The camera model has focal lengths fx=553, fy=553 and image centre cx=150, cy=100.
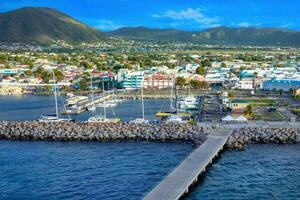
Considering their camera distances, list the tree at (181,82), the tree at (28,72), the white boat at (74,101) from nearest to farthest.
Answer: the white boat at (74,101)
the tree at (181,82)
the tree at (28,72)

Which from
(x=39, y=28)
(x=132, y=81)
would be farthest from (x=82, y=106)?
(x=39, y=28)

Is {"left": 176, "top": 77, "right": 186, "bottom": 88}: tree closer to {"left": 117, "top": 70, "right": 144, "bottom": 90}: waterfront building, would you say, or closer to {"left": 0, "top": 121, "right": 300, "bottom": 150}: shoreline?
{"left": 117, "top": 70, "right": 144, "bottom": 90}: waterfront building

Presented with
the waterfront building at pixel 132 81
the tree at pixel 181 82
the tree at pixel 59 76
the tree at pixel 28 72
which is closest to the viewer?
the tree at pixel 181 82

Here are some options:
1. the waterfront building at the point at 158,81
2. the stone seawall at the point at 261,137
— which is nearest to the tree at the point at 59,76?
the waterfront building at the point at 158,81

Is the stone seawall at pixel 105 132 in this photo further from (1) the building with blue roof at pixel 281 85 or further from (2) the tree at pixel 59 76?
(2) the tree at pixel 59 76

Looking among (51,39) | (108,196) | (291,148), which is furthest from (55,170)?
(51,39)

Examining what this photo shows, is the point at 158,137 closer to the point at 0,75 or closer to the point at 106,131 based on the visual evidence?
the point at 106,131
